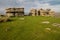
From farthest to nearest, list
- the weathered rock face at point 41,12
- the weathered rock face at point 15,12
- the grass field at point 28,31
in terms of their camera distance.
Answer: the weathered rock face at point 41,12, the weathered rock face at point 15,12, the grass field at point 28,31

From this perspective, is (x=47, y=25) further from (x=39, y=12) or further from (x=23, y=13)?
(x=39, y=12)

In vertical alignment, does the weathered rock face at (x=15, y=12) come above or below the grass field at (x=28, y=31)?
above

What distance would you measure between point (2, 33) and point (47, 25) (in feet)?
17.0

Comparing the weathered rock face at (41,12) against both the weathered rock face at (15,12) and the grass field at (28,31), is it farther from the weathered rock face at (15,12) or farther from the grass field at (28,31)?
the grass field at (28,31)

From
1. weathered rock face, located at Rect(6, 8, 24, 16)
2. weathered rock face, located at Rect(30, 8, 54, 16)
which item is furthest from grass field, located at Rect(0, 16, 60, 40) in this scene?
weathered rock face, located at Rect(30, 8, 54, 16)

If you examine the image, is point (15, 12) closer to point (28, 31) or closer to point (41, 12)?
point (41, 12)

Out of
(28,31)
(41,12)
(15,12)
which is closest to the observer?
(28,31)

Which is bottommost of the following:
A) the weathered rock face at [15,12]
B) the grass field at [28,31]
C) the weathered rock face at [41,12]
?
the grass field at [28,31]

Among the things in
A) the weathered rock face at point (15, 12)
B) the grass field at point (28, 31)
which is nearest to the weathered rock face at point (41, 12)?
the weathered rock face at point (15, 12)

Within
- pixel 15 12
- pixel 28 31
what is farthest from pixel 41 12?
pixel 28 31

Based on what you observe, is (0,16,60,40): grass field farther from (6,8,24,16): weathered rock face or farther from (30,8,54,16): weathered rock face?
(30,8,54,16): weathered rock face

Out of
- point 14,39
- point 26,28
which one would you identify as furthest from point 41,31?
point 14,39

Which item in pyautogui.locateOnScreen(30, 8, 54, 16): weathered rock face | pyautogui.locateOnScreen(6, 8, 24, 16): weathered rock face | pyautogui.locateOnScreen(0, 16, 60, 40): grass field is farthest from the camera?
pyautogui.locateOnScreen(30, 8, 54, 16): weathered rock face

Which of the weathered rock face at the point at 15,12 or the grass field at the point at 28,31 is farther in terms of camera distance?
the weathered rock face at the point at 15,12
